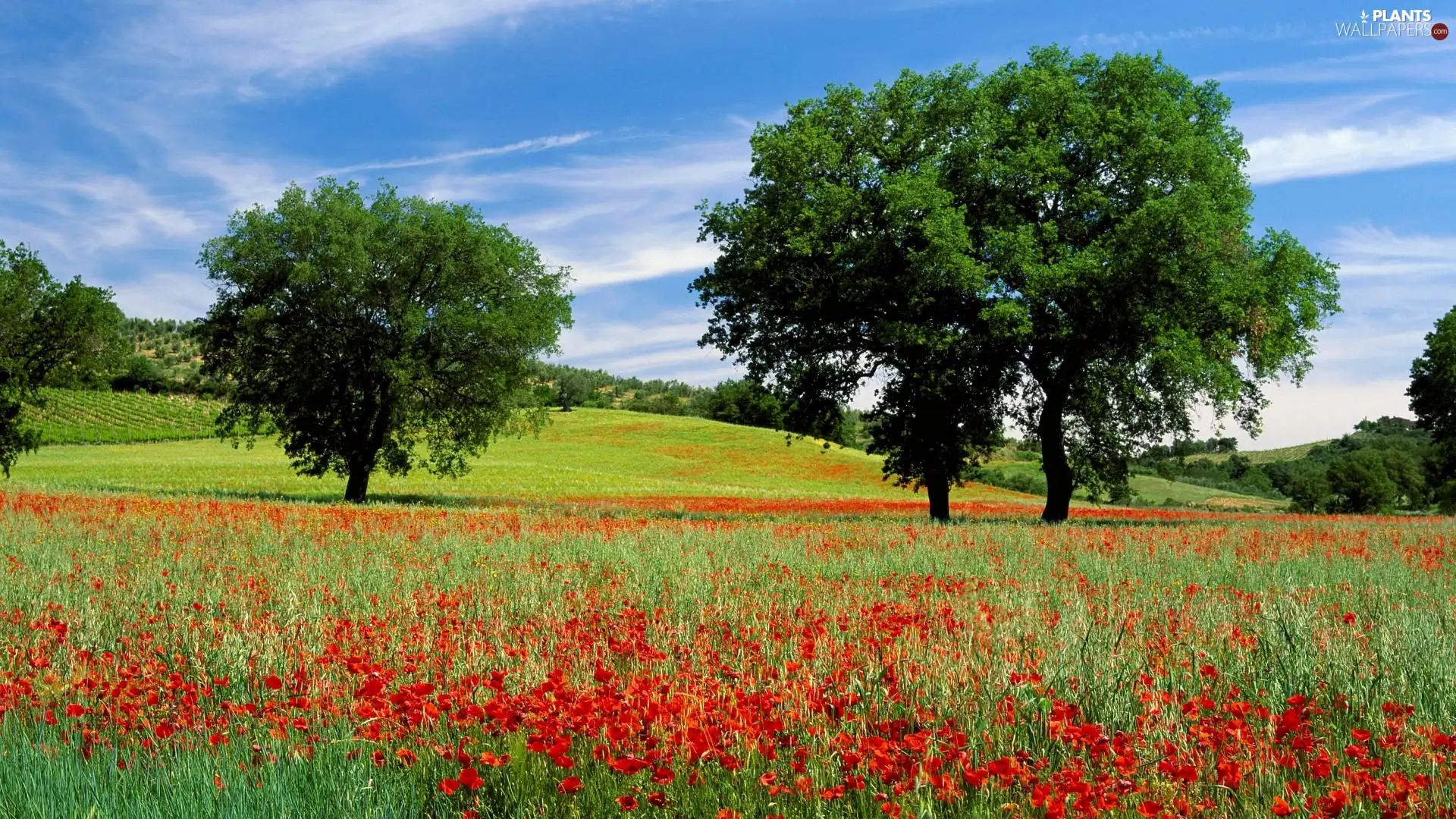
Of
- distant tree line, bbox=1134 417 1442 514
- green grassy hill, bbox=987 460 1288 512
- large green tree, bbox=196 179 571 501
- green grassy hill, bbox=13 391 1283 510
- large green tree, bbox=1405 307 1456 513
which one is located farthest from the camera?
green grassy hill, bbox=987 460 1288 512

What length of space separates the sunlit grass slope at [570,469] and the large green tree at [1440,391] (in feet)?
83.7

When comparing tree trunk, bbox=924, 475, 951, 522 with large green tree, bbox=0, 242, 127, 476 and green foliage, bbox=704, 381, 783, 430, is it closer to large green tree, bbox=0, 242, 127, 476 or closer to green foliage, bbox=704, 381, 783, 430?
green foliage, bbox=704, 381, 783, 430

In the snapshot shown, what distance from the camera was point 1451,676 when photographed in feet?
18.9

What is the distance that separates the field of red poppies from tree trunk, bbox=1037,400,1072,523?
15.0 metres

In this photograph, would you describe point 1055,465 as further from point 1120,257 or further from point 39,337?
point 39,337

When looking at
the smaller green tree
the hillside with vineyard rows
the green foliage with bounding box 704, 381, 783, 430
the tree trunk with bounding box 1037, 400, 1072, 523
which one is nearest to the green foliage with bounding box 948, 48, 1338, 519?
the tree trunk with bounding box 1037, 400, 1072, 523

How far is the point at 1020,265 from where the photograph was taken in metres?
22.6

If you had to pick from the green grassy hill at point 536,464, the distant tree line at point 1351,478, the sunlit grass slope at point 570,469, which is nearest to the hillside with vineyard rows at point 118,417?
the green grassy hill at point 536,464

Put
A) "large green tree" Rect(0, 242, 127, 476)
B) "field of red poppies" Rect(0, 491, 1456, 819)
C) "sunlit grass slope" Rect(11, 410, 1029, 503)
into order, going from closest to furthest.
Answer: "field of red poppies" Rect(0, 491, 1456, 819), "large green tree" Rect(0, 242, 127, 476), "sunlit grass slope" Rect(11, 410, 1029, 503)

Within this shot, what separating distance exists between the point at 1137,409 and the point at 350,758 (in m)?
26.5

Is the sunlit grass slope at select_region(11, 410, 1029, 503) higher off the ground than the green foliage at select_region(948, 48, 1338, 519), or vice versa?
the green foliage at select_region(948, 48, 1338, 519)

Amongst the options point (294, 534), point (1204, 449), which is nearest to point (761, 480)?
point (294, 534)

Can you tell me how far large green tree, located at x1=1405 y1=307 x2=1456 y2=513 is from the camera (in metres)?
53.2

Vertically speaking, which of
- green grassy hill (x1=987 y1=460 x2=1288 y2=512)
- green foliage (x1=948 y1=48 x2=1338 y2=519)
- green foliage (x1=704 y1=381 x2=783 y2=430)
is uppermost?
green foliage (x1=948 y1=48 x2=1338 y2=519)
